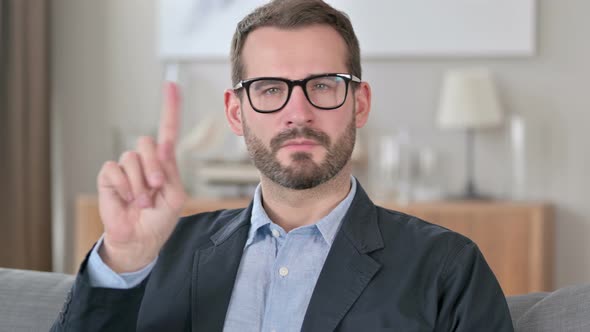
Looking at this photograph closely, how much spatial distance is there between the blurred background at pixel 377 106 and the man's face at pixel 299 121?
7.29 ft

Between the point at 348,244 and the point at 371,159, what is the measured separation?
267cm

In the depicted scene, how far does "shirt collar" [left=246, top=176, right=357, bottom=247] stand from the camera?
160cm

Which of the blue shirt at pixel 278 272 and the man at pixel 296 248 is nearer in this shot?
the man at pixel 296 248

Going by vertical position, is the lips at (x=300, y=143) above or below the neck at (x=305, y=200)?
above

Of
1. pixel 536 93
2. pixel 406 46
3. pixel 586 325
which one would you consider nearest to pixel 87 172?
pixel 406 46

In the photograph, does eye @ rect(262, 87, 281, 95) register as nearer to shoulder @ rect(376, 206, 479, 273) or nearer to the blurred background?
shoulder @ rect(376, 206, 479, 273)

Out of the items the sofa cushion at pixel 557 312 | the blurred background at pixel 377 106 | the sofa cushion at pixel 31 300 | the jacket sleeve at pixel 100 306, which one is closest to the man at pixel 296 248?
the jacket sleeve at pixel 100 306

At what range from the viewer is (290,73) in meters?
1.59

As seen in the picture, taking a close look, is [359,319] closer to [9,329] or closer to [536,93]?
[9,329]

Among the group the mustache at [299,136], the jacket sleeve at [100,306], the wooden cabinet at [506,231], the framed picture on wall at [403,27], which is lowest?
the wooden cabinet at [506,231]

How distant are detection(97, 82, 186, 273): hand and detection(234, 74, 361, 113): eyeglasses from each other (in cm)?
43

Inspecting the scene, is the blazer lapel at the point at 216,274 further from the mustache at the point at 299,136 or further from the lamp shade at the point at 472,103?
the lamp shade at the point at 472,103

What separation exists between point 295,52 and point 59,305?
735mm

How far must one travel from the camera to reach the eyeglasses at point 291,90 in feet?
5.17
